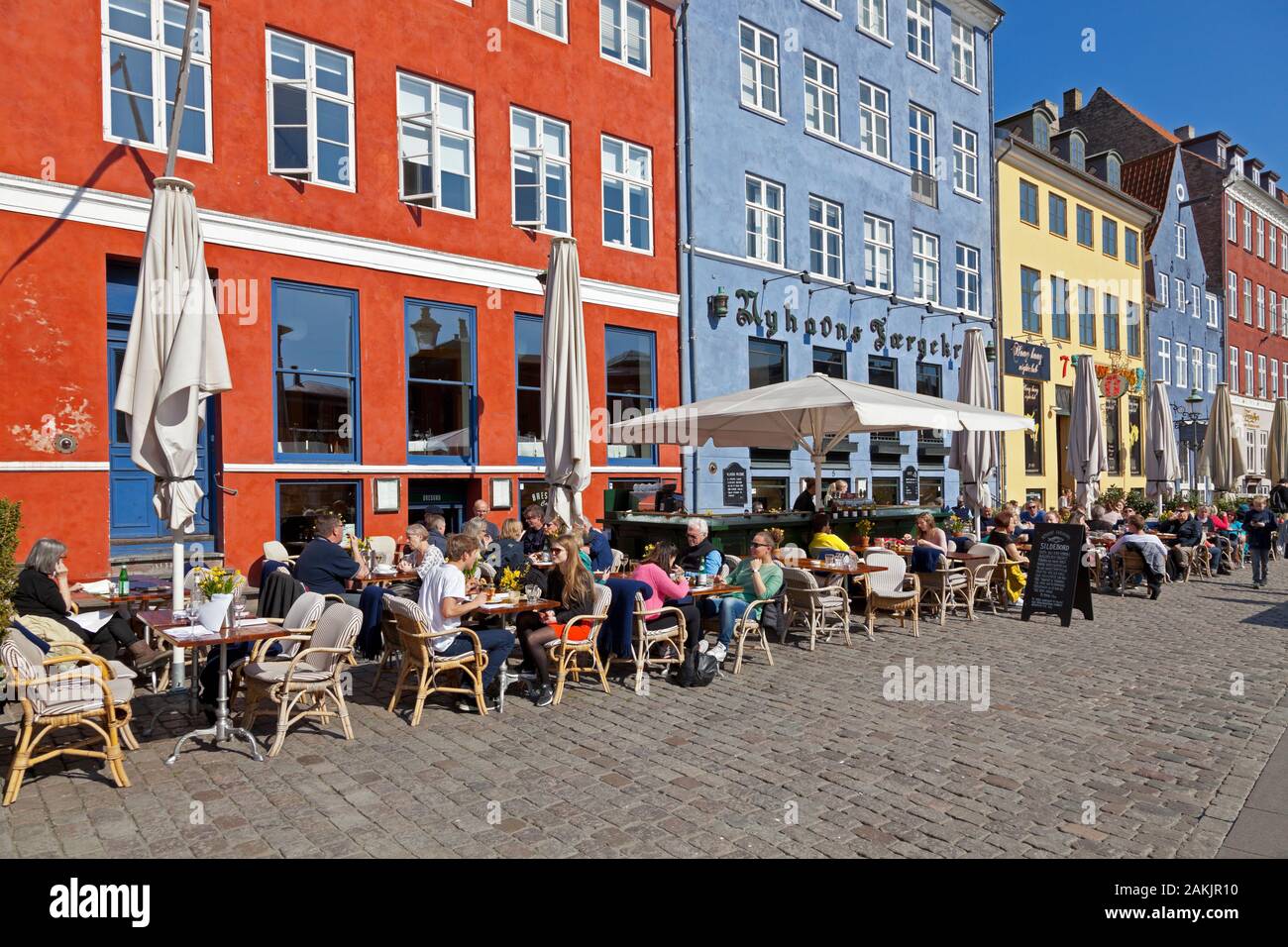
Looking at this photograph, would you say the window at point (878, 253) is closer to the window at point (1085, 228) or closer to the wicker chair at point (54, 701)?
the window at point (1085, 228)

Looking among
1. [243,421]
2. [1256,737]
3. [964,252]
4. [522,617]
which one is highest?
[964,252]

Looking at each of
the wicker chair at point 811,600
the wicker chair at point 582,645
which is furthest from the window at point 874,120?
the wicker chair at point 582,645

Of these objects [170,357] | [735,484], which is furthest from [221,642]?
[735,484]

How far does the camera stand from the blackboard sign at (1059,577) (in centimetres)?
1091

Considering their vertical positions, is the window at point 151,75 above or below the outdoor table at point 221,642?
above

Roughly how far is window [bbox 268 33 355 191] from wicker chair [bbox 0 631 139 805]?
354 inches

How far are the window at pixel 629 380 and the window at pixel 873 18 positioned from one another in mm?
10812

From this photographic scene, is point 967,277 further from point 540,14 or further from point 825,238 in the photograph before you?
point 540,14

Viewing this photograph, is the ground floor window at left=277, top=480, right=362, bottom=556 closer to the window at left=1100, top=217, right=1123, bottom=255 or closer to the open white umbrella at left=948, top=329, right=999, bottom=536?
the open white umbrella at left=948, top=329, right=999, bottom=536

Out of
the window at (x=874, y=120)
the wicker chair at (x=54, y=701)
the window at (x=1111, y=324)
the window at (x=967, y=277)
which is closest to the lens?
the wicker chair at (x=54, y=701)

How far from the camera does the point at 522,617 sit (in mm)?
7648
